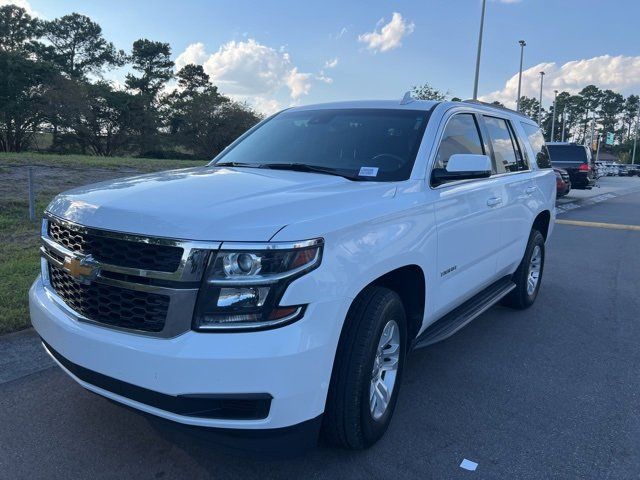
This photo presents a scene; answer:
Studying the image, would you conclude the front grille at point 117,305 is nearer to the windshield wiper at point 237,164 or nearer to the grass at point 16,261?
the windshield wiper at point 237,164

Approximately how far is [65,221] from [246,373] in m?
1.27

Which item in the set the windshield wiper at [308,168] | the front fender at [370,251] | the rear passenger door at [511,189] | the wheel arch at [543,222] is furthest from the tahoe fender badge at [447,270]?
the wheel arch at [543,222]

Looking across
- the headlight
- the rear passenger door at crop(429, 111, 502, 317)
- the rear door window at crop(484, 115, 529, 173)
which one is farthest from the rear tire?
the headlight

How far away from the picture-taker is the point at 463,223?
3.70 meters

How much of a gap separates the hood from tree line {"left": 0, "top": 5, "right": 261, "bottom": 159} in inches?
1653

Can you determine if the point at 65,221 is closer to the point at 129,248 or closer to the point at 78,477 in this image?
the point at 129,248

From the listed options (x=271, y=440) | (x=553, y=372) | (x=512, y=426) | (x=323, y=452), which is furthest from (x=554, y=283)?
(x=271, y=440)

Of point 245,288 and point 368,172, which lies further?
point 368,172

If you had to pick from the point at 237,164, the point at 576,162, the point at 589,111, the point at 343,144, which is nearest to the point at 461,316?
the point at 343,144

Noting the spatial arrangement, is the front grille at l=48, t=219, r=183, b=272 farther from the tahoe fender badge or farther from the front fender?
the tahoe fender badge

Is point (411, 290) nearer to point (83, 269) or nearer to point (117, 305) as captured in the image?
point (117, 305)

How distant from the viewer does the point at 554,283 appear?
7023 millimetres

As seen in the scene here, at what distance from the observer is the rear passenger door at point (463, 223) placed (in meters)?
3.46

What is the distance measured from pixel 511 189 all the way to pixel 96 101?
148 ft
